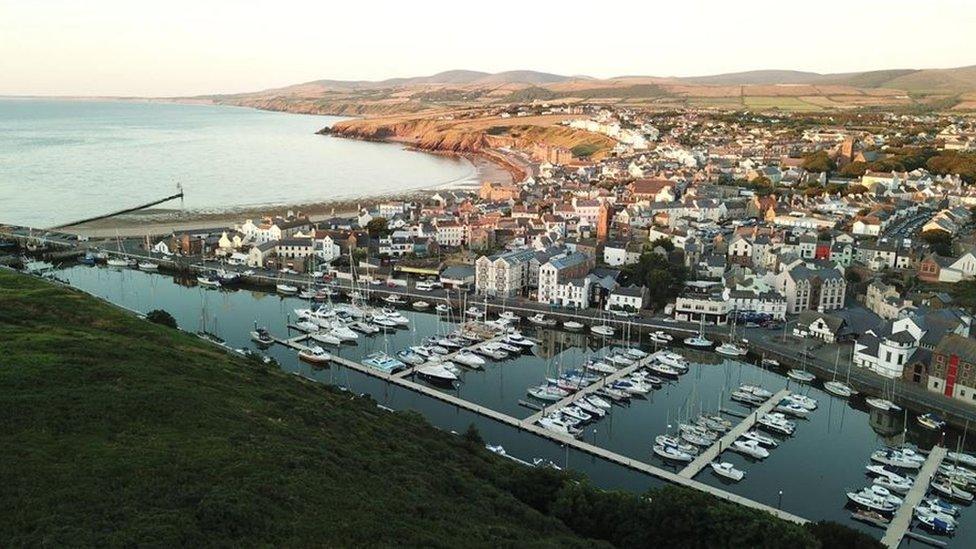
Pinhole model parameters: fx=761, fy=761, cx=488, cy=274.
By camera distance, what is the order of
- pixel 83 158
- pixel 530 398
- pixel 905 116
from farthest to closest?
pixel 905 116
pixel 83 158
pixel 530 398

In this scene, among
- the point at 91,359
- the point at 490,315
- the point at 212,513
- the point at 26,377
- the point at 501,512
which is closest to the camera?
the point at 212,513

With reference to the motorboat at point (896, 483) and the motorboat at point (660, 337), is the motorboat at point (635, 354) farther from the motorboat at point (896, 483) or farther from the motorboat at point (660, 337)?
the motorboat at point (896, 483)

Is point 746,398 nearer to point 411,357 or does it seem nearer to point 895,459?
point 895,459

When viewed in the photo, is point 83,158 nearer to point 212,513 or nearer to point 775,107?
point 212,513

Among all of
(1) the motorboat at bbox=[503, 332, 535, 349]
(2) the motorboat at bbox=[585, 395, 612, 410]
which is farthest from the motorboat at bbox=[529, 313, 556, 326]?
(2) the motorboat at bbox=[585, 395, 612, 410]

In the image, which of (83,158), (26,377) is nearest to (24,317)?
(26,377)

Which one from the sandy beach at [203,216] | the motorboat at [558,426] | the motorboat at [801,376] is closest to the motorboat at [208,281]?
the sandy beach at [203,216]
